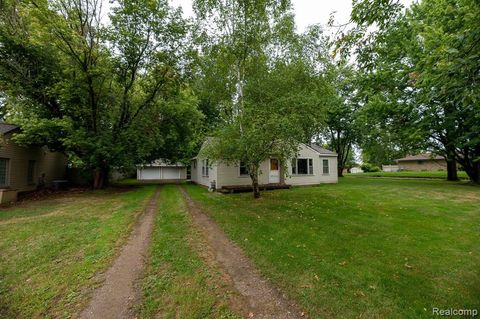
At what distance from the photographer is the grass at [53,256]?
10.4 feet

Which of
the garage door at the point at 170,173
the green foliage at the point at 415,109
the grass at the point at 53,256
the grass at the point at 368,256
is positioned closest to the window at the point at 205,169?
the grass at the point at 53,256

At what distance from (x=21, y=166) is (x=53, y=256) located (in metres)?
13.3

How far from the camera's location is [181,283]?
3639 mm

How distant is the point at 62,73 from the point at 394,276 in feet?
59.5

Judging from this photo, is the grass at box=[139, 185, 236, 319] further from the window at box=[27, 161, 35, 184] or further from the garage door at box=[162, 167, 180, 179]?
the garage door at box=[162, 167, 180, 179]

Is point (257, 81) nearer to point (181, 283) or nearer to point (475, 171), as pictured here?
point (181, 283)

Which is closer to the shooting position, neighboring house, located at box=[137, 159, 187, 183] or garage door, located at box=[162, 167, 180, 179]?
neighboring house, located at box=[137, 159, 187, 183]

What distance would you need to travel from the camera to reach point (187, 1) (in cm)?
1105

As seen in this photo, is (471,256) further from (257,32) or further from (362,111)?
(362,111)

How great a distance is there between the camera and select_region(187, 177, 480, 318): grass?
310 centimetres

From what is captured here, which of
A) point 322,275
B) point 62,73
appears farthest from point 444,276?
point 62,73

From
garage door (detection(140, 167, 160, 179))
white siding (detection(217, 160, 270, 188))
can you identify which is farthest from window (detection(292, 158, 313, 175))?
garage door (detection(140, 167, 160, 179))

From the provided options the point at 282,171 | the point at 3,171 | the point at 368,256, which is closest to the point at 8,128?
the point at 3,171

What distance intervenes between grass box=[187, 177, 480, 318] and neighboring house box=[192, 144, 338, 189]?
23.0 ft
